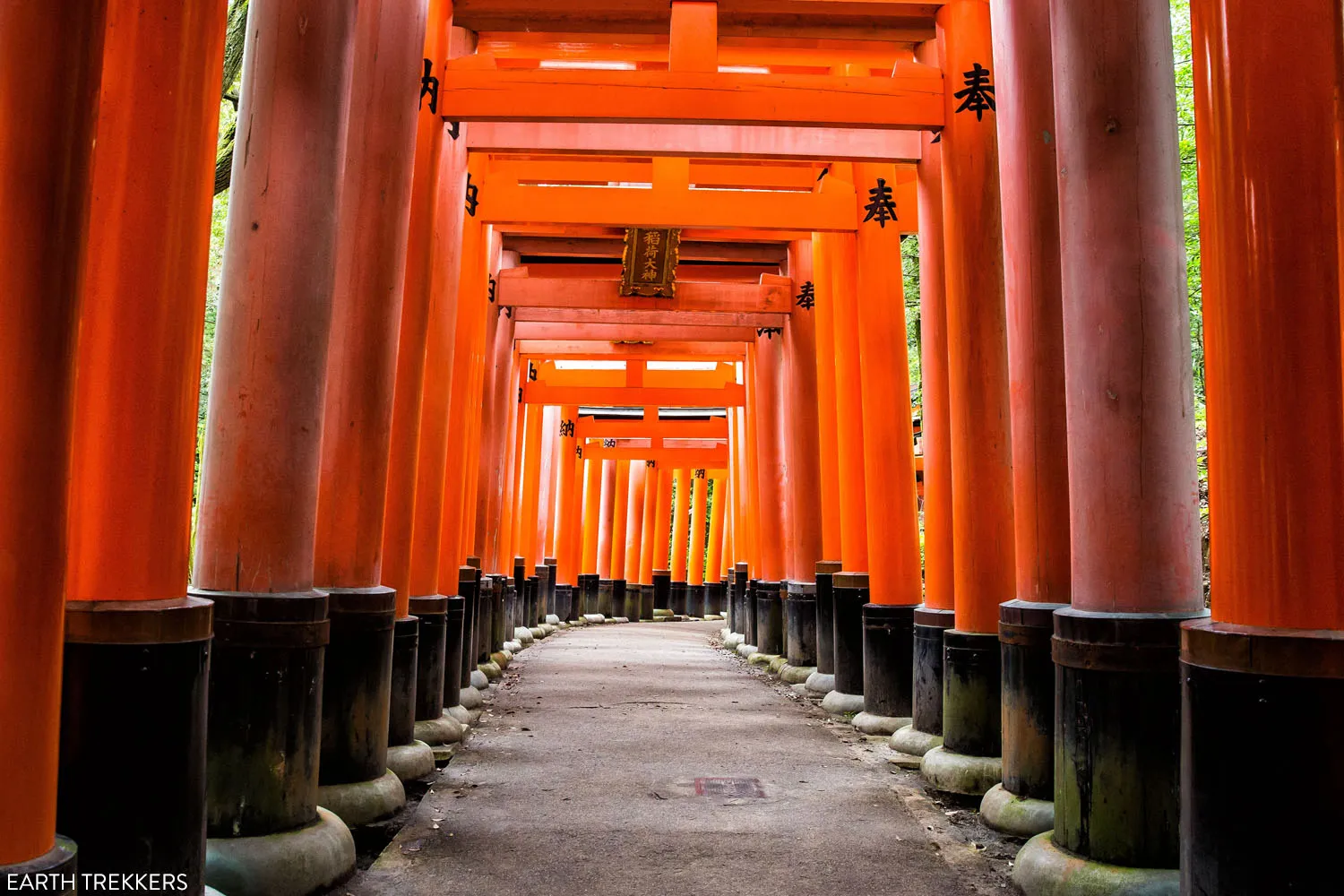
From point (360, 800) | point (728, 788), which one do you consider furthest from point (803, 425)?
point (360, 800)

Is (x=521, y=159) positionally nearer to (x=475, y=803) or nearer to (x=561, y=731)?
(x=561, y=731)

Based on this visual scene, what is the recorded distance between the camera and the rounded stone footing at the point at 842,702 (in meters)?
8.30

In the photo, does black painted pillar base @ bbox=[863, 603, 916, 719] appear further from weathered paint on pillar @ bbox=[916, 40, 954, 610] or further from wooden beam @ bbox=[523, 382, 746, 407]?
wooden beam @ bbox=[523, 382, 746, 407]

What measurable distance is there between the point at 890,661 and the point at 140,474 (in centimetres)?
560

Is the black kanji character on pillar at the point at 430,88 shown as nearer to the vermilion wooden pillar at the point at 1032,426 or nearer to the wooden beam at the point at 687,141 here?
the wooden beam at the point at 687,141

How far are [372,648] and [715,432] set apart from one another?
717 inches

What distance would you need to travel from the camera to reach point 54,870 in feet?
6.80

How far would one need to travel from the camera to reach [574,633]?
19.0m

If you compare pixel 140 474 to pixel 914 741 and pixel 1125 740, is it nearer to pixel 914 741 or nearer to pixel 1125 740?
pixel 1125 740

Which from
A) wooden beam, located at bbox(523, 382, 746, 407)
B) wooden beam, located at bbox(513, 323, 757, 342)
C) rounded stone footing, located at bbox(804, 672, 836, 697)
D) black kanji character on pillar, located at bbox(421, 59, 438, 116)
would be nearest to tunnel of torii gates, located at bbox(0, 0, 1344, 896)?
black kanji character on pillar, located at bbox(421, 59, 438, 116)

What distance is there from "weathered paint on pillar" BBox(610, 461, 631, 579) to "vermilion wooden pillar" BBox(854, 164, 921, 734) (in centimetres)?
1807

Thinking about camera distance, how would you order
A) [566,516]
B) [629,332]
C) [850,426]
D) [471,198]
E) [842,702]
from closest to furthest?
[842,702]
[850,426]
[471,198]
[629,332]
[566,516]

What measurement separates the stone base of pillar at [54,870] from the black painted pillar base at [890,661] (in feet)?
19.3

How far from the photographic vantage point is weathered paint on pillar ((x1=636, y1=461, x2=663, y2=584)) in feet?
86.8
